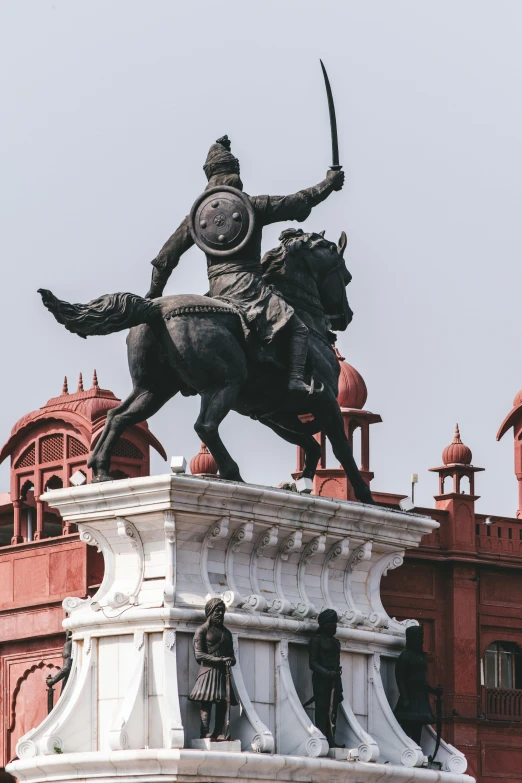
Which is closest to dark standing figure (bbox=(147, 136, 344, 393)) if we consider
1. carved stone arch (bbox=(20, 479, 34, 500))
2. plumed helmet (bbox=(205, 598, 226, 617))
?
plumed helmet (bbox=(205, 598, 226, 617))

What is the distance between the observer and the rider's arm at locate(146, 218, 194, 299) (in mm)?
19688

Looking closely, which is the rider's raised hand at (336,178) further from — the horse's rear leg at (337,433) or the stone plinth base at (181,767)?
the stone plinth base at (181,767)

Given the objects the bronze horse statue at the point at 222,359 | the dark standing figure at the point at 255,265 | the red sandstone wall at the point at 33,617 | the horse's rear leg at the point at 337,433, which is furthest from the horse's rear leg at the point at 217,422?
the red sandstone wall at the point at 33,617

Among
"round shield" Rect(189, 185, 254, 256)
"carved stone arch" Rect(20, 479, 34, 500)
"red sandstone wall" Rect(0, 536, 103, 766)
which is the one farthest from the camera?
"carved stone arch" Rect(20, 479, 34, 500)

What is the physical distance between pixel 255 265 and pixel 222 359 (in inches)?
44.6

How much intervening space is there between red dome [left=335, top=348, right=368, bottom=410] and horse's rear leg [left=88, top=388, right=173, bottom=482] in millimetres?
16332

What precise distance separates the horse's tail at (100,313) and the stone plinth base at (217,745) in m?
3.30

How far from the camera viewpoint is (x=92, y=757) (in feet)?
58.2

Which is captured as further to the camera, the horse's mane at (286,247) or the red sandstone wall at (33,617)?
the red sandstone wall at (33,617)

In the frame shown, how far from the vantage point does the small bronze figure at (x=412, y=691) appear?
1959 cm

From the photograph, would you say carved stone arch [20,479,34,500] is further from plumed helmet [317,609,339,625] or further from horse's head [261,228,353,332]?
plumed helmet [317,609,339,625]

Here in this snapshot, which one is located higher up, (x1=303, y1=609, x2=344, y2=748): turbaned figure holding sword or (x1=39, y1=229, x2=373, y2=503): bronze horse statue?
(x1=39, y1=229, x2=373, y2=503): bronze horse statue

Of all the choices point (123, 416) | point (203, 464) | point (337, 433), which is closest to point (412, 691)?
point (337, 433)

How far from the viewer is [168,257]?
777 inches
